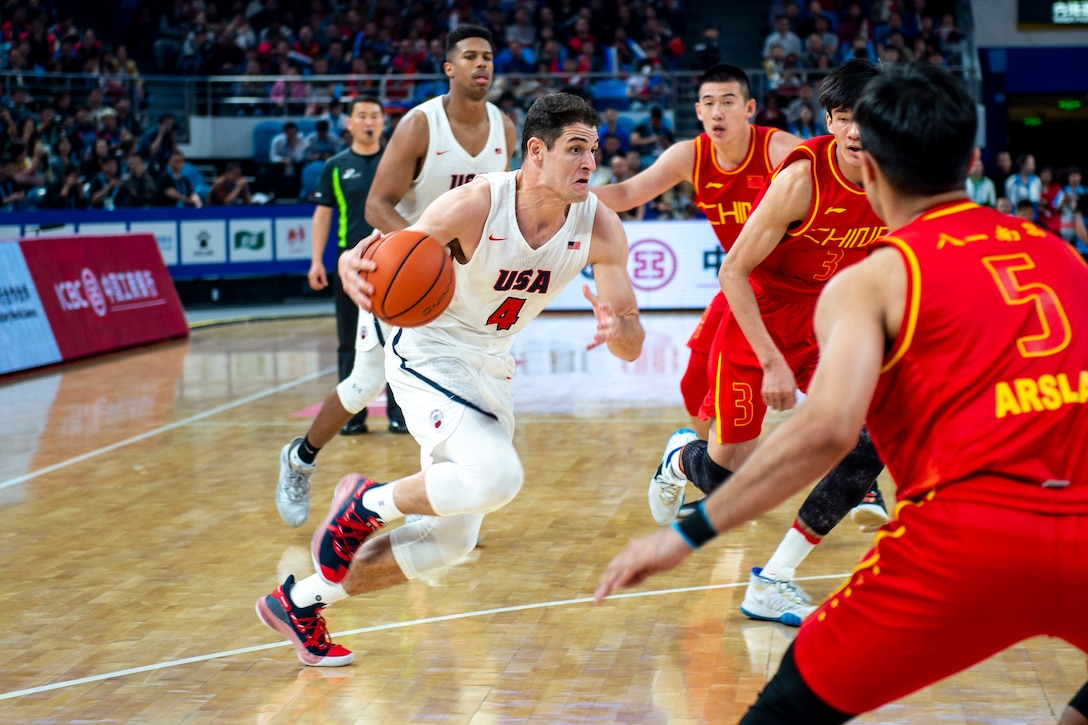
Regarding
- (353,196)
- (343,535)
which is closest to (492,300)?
(343,535)

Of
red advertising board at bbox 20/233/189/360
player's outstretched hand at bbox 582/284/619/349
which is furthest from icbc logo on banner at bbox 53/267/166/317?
player's outstretched hand at bbox 582/284/619/349

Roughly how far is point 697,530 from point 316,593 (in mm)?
2108

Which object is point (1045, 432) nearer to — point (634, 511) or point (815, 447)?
point (815, 447)

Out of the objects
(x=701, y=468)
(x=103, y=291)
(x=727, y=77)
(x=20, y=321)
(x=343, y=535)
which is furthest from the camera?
(x=103, y=291)

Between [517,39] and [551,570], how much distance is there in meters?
16.8

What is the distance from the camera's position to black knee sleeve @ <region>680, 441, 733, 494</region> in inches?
196

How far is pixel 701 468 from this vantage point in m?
5.08

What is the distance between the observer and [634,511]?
241 inches

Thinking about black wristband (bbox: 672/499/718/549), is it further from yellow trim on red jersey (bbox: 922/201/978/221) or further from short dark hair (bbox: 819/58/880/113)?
short dark hair (bbox: 819/58/880/113)

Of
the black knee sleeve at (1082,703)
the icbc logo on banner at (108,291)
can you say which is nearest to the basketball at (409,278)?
the black knee sleeve at (1082,703)

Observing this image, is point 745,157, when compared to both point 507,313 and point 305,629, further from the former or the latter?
point 305,629

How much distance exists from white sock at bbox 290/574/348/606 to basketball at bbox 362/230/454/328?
0.88 meters

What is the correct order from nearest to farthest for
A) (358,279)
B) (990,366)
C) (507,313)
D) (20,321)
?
(990,366) → (358,279) → (507,313) → (20,321)

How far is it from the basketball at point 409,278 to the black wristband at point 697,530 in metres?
1.69
